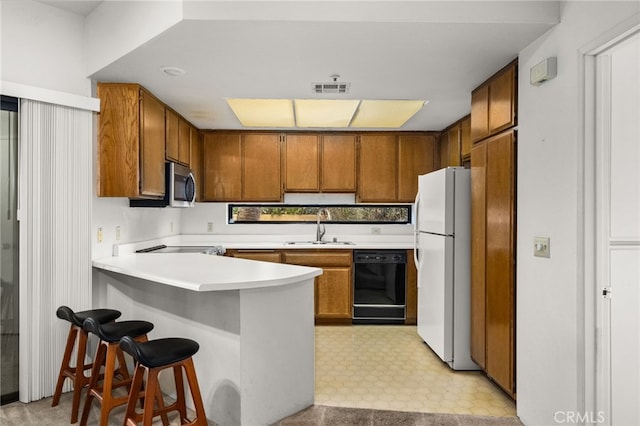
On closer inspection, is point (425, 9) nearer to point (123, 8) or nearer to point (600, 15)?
point (600, 15)

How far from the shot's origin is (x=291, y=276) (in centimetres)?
223

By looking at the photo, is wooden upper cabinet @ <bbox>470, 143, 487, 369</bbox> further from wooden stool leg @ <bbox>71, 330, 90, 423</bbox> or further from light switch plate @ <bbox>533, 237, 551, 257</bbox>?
wooden stool leg @ <bbox>71, 330, 90, 423</bbox>

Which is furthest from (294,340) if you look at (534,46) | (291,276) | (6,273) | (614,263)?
(534,46)

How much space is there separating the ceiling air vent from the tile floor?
214 centimetres

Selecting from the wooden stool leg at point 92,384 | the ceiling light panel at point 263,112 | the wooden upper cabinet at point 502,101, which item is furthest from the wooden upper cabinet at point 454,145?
the wooden stool leg at point 92,384

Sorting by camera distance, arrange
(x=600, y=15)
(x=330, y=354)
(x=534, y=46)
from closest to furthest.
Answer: (x=600, y=15), (x=534, y=46), (x=330, y=354)

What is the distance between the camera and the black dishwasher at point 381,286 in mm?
4547

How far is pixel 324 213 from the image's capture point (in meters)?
5.23

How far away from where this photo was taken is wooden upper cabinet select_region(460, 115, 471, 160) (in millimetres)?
3977

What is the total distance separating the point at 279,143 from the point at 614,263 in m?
3.60

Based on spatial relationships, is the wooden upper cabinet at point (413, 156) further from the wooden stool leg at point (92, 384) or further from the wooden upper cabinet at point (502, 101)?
the wooden stool leg at point (92, 384)

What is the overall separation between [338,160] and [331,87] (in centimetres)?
176

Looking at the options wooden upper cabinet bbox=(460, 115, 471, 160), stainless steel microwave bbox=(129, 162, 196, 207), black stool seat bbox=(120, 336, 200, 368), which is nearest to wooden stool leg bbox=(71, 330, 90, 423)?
black stool seat bbox=(120, 336, 200, 368)

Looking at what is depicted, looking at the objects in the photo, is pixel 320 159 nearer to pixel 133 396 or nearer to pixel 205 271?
pixel 205 271
